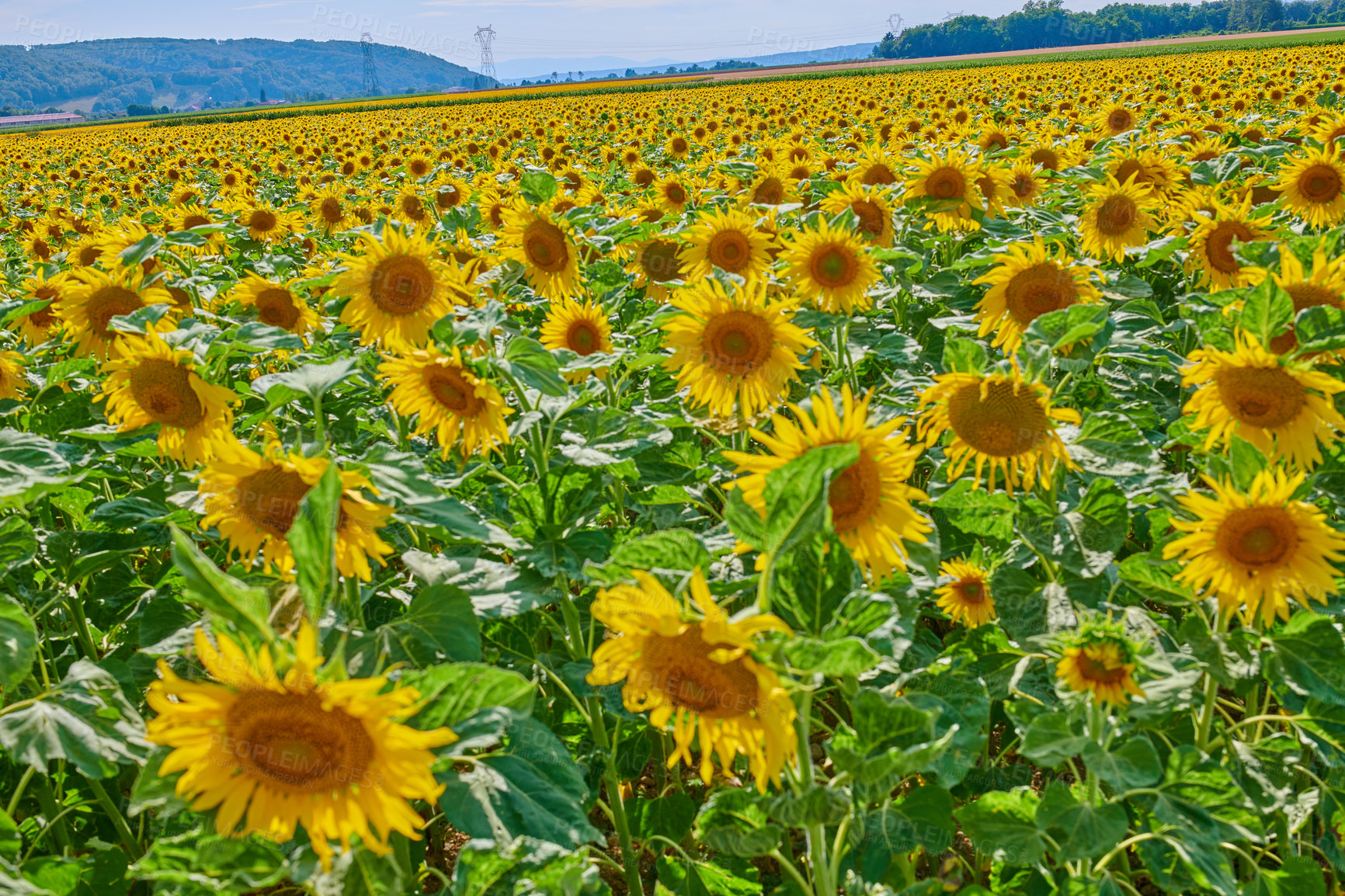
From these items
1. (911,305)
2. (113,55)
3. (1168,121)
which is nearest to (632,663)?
(911,305)

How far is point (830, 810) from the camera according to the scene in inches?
51.5

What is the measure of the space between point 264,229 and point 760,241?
14.7ft

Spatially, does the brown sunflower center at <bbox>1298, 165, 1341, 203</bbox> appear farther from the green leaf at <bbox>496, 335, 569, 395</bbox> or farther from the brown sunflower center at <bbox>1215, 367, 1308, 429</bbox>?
the green leaf at <bbox>496, 335, 569, 395</bbox>

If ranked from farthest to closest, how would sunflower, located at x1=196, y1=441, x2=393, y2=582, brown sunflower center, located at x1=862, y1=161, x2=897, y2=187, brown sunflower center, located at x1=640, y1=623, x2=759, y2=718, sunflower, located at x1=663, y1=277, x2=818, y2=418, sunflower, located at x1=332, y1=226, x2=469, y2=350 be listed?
brown sunflower center, located at x1=862, y1=161, x2=897, y2=187
sunflower, located at x1=332, y1=226, x2=469, y2=350
sunflower, located at x1=663, y1=277, x2=818, y2=418
sunflower, located at x1=196, y1=441, x2=393, y2=582
brown sunflower center, located at x1=640, y1=623, x2=759, y2=718

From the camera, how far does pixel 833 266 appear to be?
3.54m

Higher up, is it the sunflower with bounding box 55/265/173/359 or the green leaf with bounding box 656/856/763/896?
the sunflower with bounding box 55/265/173/359

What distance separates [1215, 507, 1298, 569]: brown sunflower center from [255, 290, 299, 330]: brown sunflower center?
351 cm

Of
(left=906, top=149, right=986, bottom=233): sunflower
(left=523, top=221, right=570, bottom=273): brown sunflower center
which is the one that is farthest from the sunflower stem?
(left=906, top=149, right=986, bottom=233): sunflower

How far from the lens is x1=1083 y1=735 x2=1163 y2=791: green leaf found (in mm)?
1629

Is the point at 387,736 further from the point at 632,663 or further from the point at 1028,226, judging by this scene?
the point at 1028,226

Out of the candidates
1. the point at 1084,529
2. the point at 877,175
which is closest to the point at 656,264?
the point at 877,175

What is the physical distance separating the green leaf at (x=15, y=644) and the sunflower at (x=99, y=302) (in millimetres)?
2174

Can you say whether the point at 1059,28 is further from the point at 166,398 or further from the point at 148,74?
the point at 148,74

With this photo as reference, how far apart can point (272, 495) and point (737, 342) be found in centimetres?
149
